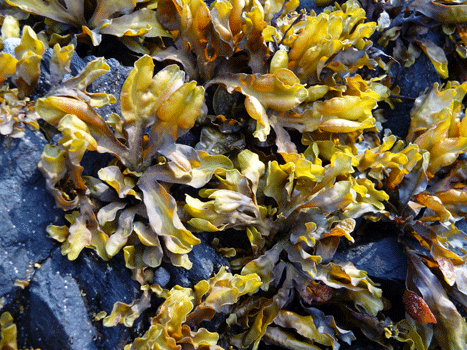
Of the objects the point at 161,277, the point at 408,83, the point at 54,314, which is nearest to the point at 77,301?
the point at 54,314

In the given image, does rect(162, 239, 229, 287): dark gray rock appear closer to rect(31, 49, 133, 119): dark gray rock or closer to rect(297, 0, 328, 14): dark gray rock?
rect(31, 49, 133, 119): dark gray rock

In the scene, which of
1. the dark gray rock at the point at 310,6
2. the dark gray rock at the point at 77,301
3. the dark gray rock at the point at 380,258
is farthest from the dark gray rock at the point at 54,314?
the dark gray rock at the point at 310,6

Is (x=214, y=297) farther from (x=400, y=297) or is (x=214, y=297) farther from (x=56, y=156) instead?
(x=400, y=297)

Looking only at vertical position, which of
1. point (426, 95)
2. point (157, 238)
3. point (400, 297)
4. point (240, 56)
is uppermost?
point (240, 56)

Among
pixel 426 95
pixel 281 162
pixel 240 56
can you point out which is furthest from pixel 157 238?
pixel 426 95

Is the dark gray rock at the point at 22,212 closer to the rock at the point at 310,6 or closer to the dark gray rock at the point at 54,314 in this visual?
the dark gray rock at the point at 54,314
